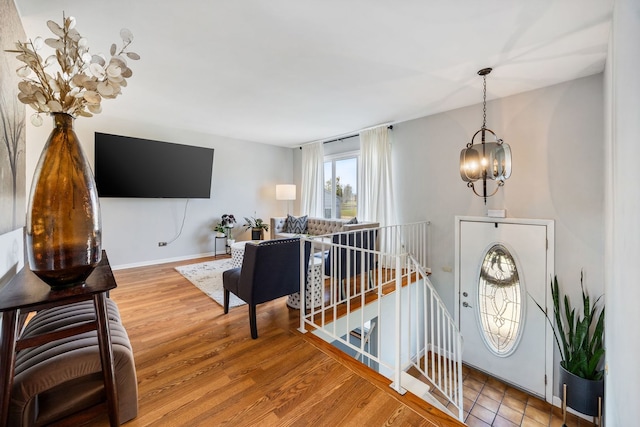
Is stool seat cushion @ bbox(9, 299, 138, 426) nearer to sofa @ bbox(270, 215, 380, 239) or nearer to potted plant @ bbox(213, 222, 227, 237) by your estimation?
sofa @ bbox(270, 215, 380, 239)

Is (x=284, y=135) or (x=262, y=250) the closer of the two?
(x=262, y=250)

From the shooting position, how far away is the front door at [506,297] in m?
2.93

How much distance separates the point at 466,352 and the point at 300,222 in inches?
138

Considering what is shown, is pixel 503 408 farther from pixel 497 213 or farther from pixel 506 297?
pixel 497 213

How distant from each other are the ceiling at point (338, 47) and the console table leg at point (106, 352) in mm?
1841

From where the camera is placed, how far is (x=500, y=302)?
3221 mm

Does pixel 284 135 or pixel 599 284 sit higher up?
pixel 284 135

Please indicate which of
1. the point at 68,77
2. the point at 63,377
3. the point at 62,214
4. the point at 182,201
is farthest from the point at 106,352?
the point at 182,201

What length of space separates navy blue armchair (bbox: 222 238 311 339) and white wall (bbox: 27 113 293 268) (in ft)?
9.49

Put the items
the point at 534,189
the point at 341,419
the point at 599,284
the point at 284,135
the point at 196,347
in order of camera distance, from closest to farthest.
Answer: the point at 341,419 < the point at 196,347 < the point at 599,284 < the point at 534,189 < the point at 284,135

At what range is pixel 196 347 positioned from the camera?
7.14 ft

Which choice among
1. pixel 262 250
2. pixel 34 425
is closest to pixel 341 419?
pixel 262 250

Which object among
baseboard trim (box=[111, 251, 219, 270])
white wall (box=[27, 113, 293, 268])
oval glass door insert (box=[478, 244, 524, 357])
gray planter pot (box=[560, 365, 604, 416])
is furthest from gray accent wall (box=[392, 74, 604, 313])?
baseboard trim (box=[111, 251, 219, 270])

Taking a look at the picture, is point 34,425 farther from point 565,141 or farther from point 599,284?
point 565,141
